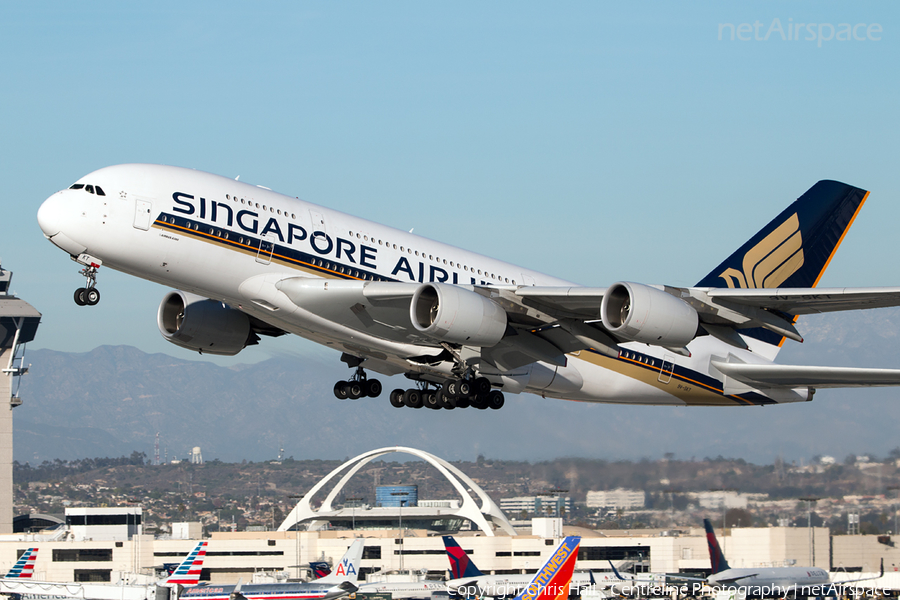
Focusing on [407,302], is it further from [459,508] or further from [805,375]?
[459,508]

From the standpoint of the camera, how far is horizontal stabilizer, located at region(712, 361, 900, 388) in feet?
90.9

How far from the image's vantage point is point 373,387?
3175 centimetres

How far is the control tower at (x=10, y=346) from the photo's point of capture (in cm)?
11699

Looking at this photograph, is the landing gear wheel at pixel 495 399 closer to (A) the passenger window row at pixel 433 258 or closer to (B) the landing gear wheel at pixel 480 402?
(B) the landing gear wheel at pixel 480 402

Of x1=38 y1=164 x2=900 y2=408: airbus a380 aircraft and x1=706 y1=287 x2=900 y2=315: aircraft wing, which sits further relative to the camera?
x1=38 y1=164 x2=900 y2=408: airbus a380 aircraft

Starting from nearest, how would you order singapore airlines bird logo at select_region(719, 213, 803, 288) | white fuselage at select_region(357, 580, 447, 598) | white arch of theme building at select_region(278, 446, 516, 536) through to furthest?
singapore airlines bird logo at select_region(719, 213, 803, 288)
white fuselage at select_region(357, 580, 447, 598)
white arch of theme building at select_region(278, 446, 516, 536)

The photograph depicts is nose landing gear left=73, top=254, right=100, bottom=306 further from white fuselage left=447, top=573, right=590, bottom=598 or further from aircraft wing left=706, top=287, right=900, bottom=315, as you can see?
white fuselage left=447, top=573, right=590, bottom=598

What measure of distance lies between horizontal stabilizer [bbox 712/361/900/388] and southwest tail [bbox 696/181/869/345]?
2168mm

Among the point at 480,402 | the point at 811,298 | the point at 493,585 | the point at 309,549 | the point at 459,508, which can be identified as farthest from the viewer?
the point at 459,508

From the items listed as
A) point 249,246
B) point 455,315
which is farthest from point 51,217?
point 455,315

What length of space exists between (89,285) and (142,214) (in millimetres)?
2478

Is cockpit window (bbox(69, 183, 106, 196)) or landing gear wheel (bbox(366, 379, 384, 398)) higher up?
cockpit window (bbox(69, 183, 106, 196))

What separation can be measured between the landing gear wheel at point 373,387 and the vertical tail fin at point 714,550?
18.1 m

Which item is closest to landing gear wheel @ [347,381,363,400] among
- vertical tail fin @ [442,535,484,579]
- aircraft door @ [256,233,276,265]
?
aircraft door @ [256,233,276,265]
